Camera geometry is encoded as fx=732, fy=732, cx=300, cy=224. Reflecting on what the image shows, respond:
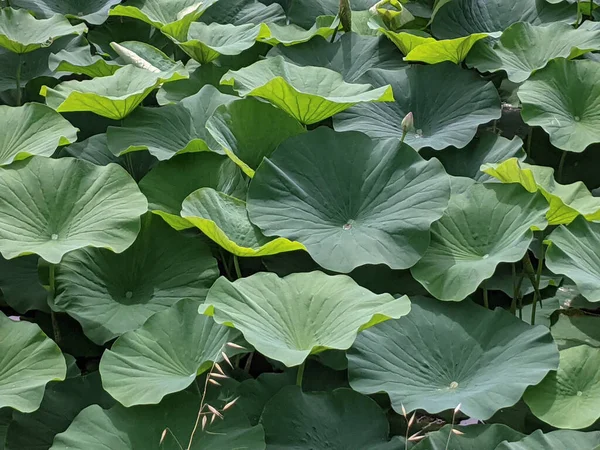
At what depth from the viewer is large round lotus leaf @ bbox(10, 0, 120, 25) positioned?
2666mm

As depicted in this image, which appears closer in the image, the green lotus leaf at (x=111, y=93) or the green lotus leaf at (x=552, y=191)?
the green lotus leaf at (x=552, y=191)

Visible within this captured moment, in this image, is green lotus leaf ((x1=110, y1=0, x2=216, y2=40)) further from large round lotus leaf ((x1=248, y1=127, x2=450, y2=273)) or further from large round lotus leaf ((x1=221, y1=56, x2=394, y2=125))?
large round lotus leaf ((x1=248, y1=127, x2=450, y2=273))

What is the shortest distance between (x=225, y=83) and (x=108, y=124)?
0.39 metres

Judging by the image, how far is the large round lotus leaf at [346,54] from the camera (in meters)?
2.36

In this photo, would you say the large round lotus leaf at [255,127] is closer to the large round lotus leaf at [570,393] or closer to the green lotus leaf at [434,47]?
the green lotus leaf at [434,47]

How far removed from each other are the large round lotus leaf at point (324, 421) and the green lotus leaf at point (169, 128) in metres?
0.74

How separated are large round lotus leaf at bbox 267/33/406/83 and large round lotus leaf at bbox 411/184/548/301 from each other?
0.73 metres

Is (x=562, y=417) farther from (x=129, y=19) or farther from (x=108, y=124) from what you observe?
(x=129, y=19)

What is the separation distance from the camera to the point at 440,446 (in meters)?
1.36

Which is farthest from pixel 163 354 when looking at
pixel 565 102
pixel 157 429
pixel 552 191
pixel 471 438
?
pixel 565 102

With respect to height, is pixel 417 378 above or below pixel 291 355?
below

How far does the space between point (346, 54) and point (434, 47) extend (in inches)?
12.6

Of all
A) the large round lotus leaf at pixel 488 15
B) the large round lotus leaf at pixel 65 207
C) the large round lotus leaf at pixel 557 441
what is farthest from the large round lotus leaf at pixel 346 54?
the large round lotus leaf at pixel 557 441

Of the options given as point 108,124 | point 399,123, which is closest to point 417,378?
point 399,123
